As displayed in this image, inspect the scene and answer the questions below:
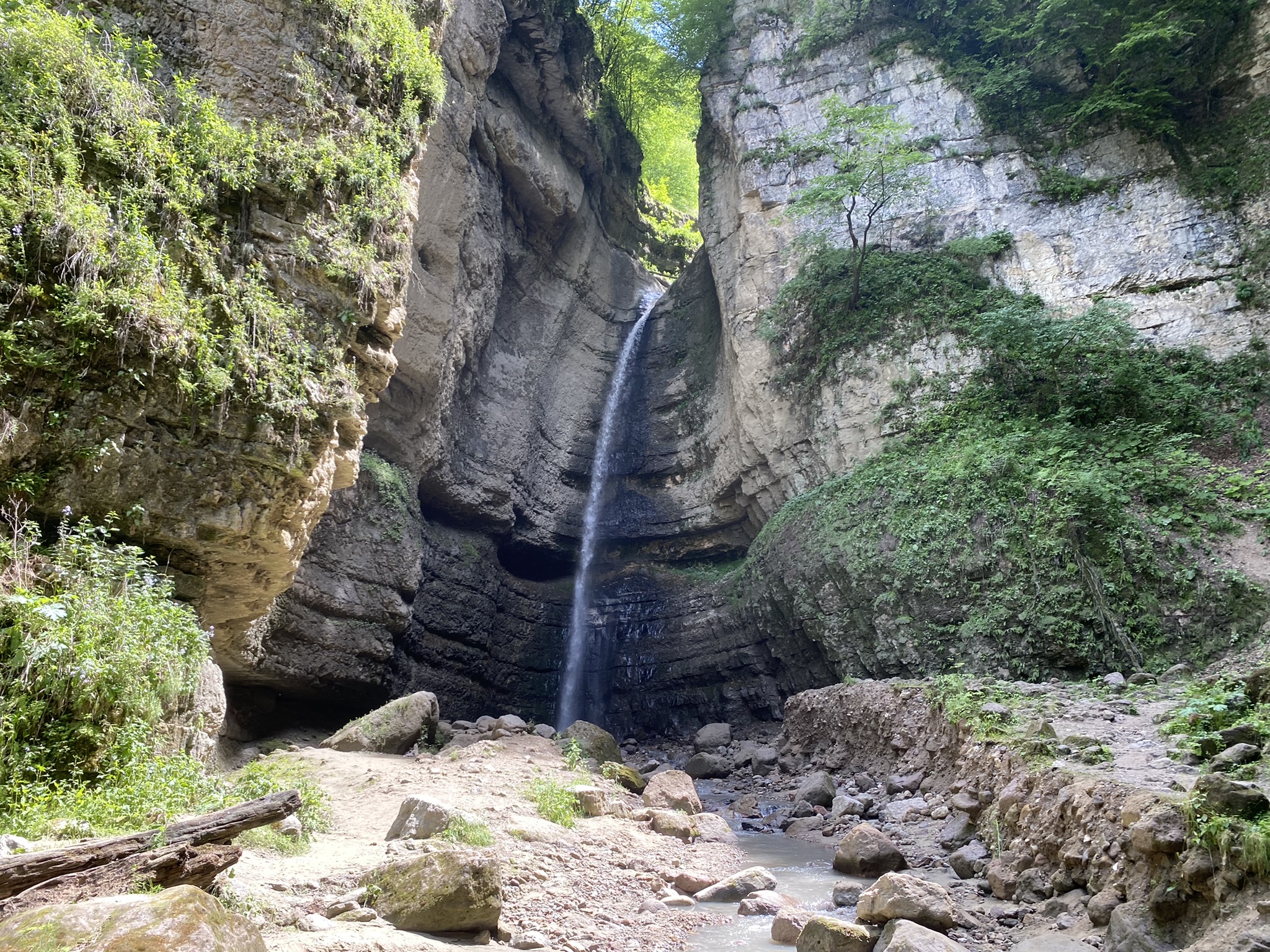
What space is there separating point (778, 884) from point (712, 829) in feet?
6.85

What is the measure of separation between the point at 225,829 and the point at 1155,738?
6.94 meters

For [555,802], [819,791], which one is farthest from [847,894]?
[819,791]

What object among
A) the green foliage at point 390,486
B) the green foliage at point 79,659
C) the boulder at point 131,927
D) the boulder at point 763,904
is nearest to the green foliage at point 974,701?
the boulder at point 763,904

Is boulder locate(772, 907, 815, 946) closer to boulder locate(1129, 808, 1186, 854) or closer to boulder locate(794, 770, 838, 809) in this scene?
boulder locate(1129, 808, 1186, 854)

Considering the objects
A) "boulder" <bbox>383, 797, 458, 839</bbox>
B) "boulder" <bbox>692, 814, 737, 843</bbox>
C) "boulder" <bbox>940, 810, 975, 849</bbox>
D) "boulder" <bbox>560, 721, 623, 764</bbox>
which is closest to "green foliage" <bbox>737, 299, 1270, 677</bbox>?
"boulder" <bbox>940, 810, 975, 849</bbox>

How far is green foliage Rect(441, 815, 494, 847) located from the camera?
6.22 m

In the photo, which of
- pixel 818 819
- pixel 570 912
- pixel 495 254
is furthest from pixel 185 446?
pixel 495 254

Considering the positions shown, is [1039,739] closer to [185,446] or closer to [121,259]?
[185,446]

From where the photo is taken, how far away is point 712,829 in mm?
8750

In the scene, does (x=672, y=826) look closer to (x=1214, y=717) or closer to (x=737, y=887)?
(x=737, y=887)

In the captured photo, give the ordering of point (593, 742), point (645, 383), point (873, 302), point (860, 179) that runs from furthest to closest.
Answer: point (645, 383), point (873, 302), point (860, 179), point (593, 742)

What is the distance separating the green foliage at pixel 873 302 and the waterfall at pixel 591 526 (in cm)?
559

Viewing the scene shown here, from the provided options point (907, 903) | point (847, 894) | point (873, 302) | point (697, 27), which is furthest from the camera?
point (697, 27)

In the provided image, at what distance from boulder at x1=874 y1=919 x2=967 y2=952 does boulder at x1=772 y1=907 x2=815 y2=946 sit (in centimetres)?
71
